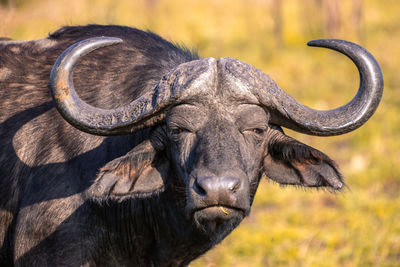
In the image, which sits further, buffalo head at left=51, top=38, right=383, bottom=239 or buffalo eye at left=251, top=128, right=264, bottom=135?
buffalo eye at left=251, top=128, right=264, bottom=135

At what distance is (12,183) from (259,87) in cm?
167

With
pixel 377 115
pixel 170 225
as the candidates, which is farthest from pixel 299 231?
pixel 377 115

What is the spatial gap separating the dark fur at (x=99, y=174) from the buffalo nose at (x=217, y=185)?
0.94 feet

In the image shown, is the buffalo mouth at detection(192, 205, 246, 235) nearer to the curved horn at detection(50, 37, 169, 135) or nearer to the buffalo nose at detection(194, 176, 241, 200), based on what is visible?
the buffalo nose at detection(194, 176, 241, 200)

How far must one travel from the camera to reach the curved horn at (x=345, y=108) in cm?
309

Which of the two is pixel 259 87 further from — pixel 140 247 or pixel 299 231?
pixel 299 231

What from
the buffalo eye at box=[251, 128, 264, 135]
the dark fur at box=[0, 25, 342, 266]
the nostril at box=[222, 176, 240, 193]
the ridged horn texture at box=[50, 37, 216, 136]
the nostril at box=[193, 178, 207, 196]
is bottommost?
the dark fur at box=[0, 25, 342, 266]

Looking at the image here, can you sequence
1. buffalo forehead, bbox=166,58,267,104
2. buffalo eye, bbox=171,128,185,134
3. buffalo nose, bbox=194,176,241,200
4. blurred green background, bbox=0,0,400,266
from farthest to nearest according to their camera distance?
blurred green background, bbox=0,0,400,266
buffalo eye, bbox=171,128,185,134
buffalo forehead, bbox=166,58,267,104
buffalo nose, bbox=194,176,241,200

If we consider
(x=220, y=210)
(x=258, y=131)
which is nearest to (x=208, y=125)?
(x=258, y=131)

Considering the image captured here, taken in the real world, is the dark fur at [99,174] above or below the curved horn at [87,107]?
below

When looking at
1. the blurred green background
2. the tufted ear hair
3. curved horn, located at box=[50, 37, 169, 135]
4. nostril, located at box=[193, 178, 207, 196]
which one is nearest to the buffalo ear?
curved horn, located at box=[50, 37, 169, 135]

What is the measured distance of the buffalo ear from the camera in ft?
10.8

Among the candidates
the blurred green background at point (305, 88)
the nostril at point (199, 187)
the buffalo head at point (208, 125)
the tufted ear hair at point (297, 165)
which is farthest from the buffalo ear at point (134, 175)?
the blurred green background at point (305, 88)

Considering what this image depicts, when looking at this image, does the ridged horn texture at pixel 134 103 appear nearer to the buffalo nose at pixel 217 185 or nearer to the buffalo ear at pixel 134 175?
the buffalo ear at pixel 134 175
